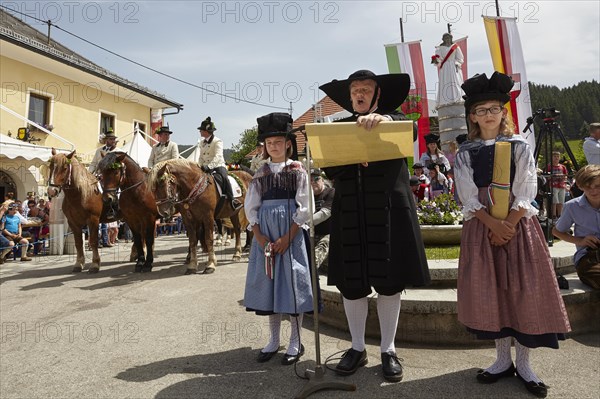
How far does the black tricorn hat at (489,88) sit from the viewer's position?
9.15ft

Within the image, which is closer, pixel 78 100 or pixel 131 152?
pixel 131 152

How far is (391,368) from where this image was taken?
2.80 meters

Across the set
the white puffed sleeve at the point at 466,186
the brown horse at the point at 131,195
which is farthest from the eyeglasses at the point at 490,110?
the brown horse at the point at 131,195

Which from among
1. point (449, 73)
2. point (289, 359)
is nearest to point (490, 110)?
point (289, 359)

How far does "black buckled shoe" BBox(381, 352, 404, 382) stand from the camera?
9.07ft

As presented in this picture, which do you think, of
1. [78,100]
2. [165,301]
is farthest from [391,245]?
[78,100]

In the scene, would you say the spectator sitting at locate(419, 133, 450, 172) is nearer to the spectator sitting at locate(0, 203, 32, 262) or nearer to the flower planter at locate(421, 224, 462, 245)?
the flower planter at locate(421, 224, 462, 245)

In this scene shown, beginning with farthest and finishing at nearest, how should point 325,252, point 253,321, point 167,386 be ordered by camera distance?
point 325,252 → point 253,321 → point 167,386

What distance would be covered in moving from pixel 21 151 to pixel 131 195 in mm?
6279

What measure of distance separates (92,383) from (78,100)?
67.5ft

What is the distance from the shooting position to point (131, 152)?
1448cm

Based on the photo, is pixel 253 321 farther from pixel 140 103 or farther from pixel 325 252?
pixel 140 103

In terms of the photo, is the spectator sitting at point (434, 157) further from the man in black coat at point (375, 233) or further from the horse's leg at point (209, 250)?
the man in black coat at point (375, 233)

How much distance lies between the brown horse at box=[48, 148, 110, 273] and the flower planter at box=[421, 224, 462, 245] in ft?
20.7
